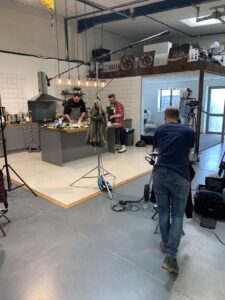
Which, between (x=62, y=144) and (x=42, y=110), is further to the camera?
(x=42, y=110)

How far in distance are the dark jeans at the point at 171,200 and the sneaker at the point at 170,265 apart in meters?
0.04

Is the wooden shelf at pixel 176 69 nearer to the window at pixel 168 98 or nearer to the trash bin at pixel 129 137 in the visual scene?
the trash bin at pixel 129 137

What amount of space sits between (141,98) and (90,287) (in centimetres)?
A: 676

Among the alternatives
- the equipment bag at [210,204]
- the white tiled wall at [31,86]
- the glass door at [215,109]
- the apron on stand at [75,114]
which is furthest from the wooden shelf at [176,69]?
the equipment bag at [210,204]

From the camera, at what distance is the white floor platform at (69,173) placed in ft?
12.9

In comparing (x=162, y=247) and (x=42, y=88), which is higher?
(x=42, y=88)

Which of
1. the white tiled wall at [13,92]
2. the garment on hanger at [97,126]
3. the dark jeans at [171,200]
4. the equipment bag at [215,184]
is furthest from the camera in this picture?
the white tiled wall at [13,92]

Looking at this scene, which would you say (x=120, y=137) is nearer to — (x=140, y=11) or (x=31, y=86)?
(x=31, y=86)

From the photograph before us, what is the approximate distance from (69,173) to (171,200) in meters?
3.13

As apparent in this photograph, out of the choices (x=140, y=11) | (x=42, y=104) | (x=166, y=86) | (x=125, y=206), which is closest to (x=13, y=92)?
(x=42, y=104)

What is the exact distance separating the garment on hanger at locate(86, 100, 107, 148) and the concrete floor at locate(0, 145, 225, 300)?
41.4 inches

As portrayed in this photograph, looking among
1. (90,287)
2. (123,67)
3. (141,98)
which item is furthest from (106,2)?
(90,287)

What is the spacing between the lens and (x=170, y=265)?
218cm

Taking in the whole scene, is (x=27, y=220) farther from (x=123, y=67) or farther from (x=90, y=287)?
(x=123, y=67)
